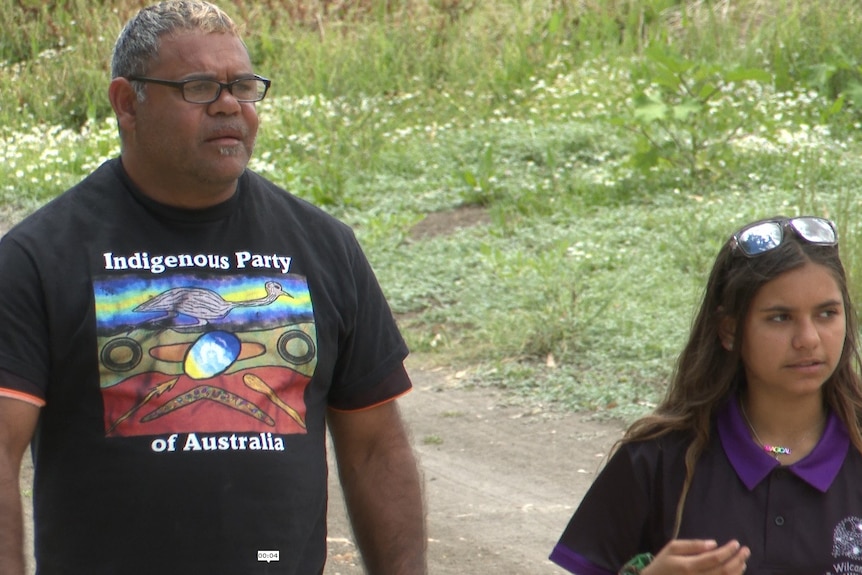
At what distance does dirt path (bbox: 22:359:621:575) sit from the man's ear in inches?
99.0

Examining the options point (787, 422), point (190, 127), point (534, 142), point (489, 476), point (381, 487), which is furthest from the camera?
point (534, 142)

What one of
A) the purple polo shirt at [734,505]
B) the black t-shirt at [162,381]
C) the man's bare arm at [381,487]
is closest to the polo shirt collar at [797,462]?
the purple polo shirt at [734,505]

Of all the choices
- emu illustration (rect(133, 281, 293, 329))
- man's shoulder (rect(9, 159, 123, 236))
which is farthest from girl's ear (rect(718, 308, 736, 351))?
man's shoulder (rect(9, 159, 123, 236))

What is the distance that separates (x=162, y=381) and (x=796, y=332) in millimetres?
1257

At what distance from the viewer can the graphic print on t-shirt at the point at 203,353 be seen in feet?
8.71

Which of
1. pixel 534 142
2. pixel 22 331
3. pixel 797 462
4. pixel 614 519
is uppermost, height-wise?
pixel 534 142

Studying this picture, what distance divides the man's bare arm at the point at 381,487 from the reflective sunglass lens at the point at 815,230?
3.05 feet

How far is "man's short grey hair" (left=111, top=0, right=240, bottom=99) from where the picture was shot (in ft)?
9.29

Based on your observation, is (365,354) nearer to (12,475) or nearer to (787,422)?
(12,475)

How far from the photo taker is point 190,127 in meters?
2.79

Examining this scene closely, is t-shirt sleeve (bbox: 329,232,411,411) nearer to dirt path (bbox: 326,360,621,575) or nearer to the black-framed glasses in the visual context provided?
the black-framed glasses

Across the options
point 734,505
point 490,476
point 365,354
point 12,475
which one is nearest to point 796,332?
point 734,505

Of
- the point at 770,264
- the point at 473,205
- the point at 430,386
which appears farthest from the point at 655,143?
the point at 770,264

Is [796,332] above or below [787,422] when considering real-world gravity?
above
